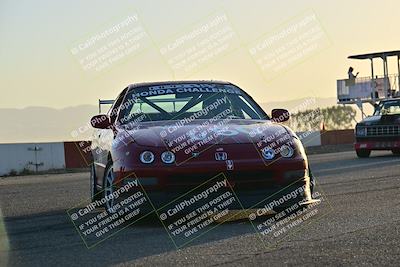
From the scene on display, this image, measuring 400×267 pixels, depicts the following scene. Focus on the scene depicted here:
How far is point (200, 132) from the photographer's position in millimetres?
7629

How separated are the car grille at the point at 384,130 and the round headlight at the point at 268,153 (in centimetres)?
1302

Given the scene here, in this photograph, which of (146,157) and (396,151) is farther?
(396,151)

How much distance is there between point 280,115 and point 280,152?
1270 mm

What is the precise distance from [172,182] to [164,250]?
1255mm

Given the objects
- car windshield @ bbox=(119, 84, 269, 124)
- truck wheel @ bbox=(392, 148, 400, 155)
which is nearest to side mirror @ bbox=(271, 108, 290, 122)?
car windshield @ bbox=(119, 84, 269, 124)

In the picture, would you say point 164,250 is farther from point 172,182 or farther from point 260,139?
point 260,139

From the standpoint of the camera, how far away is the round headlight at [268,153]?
7406mm

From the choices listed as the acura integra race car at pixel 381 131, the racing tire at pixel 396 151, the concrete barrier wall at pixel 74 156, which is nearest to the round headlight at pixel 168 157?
the acura integra race car at pixel 381 131

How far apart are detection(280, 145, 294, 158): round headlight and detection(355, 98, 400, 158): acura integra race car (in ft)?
42.0

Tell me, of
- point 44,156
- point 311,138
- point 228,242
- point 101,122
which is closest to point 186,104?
point 101,122

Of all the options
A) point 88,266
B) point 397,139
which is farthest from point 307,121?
point 88,266

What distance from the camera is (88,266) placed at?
215 inches

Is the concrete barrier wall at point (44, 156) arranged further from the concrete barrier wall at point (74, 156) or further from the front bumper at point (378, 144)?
the front bumper at point (378, 144)

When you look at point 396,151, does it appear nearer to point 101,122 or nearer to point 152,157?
point 101,122
